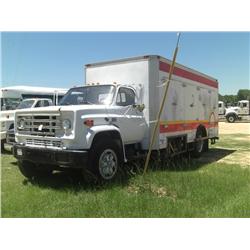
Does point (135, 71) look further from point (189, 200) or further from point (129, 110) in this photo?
point (189, 200)

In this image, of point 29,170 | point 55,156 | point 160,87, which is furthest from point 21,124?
point 160,87

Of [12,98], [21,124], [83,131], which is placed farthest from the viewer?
[12,98]

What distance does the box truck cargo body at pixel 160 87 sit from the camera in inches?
322

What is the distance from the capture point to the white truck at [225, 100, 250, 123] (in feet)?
128

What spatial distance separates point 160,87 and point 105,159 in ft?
8.67

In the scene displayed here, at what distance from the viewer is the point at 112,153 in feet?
22.5

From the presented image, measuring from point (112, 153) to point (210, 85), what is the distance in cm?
724

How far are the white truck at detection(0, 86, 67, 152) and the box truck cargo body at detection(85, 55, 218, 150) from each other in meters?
4.48

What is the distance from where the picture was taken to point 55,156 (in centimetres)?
627

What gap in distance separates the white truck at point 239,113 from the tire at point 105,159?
1346 inches

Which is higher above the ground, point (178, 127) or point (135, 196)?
point (178, 127)

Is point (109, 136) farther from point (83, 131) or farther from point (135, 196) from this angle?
point (135, 196)

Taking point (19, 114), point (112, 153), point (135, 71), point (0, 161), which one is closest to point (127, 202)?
point (112, 153)

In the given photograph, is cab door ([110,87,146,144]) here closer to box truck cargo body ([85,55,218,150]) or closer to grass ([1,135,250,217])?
box truck cargo body ([85,55,218,150])
